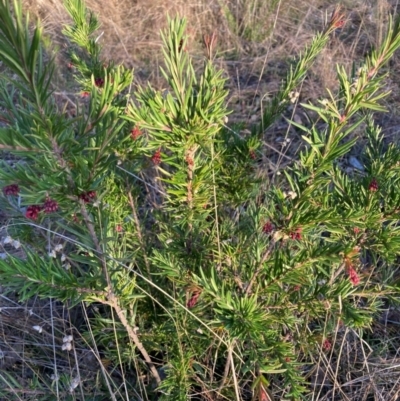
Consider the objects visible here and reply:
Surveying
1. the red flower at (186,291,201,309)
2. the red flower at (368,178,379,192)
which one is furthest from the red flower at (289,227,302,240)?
the red flower at (186,291,201,309)

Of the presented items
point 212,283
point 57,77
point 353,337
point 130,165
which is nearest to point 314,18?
point 57,77

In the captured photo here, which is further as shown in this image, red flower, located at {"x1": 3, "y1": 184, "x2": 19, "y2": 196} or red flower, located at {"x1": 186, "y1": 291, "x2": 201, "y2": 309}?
red flower, located at {"x1": 186, "y1": 291, "x2": 201, "y2": 309}

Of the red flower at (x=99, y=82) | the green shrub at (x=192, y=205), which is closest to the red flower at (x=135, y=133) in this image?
the green shrub at (x=192, y=205)

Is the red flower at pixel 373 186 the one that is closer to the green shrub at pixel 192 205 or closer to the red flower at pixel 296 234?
the green shrub at pixel 192 205

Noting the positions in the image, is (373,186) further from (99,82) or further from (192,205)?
(99,82)

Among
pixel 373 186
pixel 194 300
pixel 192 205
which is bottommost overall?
pixel 194 300

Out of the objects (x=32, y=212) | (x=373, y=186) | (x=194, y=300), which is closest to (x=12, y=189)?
(x=32, y=212)

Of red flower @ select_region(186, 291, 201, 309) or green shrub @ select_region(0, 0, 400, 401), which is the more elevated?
green shrub @ select_region(0, 0, 400, 401)

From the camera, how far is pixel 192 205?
2.98ft

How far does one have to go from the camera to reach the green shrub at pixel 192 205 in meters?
0.69

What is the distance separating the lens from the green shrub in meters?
0.69

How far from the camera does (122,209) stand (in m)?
1.14

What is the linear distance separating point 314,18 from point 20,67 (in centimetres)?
288

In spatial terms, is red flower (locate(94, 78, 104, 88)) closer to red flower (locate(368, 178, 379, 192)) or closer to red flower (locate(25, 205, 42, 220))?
red flower (locate(25, 205, 42, 220))
